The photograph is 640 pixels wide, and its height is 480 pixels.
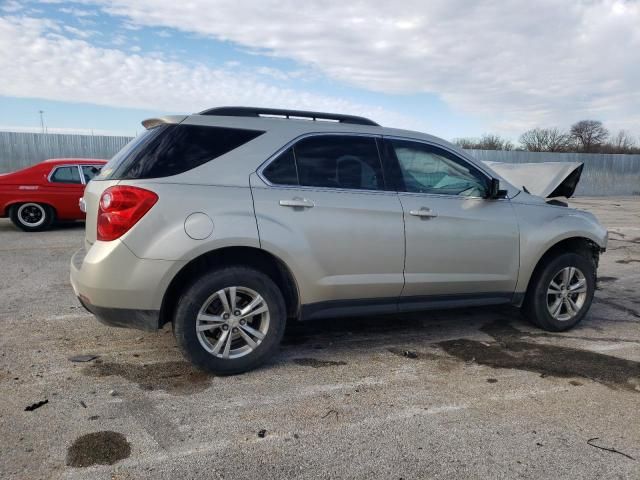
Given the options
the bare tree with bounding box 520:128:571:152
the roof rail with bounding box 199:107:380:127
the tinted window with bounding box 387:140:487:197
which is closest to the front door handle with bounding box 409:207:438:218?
the tinted window with bounding box 387:140:487:197

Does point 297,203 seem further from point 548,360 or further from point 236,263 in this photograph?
point 548,360

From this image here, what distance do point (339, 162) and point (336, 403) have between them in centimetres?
180

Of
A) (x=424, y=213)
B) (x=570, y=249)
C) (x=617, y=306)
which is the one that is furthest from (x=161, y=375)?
(x=617, y=306)

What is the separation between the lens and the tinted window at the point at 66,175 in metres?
10.9

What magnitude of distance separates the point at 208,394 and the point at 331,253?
1.32 meters

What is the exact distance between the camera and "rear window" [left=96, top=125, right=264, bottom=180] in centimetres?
359

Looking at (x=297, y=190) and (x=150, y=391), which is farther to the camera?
(x=297, y=190)

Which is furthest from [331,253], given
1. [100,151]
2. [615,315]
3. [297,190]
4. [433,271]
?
[100,151]

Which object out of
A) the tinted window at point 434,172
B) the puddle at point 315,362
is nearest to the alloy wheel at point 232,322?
the puddle at point 315,362

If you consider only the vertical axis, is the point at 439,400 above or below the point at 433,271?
below

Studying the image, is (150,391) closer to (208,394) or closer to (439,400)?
(208,394)

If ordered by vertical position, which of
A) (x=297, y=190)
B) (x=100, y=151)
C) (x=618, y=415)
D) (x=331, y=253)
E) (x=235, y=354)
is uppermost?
(x=100, y=151)

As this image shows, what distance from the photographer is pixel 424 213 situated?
13.8 feet

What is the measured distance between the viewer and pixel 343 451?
2865 mm
